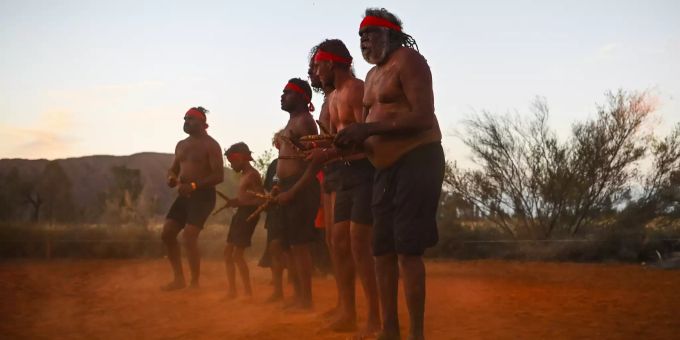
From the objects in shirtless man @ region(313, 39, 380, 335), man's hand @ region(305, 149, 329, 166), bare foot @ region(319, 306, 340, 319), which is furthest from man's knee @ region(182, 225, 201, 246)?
man's hand @ region(305, 149, 329, 166)

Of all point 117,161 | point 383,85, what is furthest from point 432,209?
point 117,161

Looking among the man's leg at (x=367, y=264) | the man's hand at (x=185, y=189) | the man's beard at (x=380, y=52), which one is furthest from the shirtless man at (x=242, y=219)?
the man's beard at (x=380, y=52)

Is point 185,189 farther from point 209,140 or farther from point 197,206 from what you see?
point 209,140

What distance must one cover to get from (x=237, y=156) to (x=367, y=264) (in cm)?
360

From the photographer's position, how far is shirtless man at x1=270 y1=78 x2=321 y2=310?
6266mm

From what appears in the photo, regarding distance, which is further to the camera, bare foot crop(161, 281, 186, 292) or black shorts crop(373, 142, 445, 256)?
bare foot crop(161, 281, 186, 292)

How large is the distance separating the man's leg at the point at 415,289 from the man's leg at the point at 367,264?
2.83ft

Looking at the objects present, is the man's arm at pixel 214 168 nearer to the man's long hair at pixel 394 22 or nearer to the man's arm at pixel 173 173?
the man's arm at pixel 173 173

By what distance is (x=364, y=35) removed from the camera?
4215 mm

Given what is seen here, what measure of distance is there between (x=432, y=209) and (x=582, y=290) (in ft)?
15.8

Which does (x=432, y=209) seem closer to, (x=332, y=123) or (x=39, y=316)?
(x=332, y=123)

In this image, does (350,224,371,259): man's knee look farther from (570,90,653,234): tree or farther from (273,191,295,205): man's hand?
(570,90,653,234): tree

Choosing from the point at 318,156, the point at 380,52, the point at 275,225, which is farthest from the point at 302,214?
the point at 380,52

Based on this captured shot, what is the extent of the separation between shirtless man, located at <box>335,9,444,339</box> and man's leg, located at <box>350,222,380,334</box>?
0.53m
